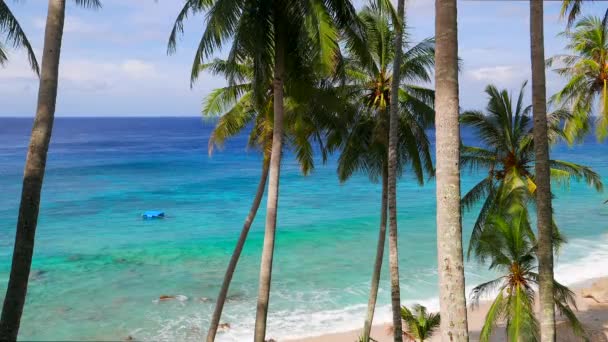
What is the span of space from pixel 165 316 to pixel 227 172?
158 ft

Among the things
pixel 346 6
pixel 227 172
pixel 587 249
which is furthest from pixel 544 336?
pixel 227 172

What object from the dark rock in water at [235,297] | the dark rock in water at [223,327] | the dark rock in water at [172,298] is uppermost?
the dark rock in water at [172,298]

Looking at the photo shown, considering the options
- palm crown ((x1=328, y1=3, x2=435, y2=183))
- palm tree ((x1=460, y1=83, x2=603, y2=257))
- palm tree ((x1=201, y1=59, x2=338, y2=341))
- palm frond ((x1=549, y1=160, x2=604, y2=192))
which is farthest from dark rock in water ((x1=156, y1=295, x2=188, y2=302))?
palm frond ((x1=549, y1=160, x2=604, y2=192))

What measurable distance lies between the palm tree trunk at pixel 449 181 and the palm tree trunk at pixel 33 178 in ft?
16.4

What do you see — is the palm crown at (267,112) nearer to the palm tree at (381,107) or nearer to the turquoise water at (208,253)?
the palm tree at (381,107)

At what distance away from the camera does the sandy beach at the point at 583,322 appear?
1720cm

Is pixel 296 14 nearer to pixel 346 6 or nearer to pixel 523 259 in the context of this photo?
pixel 346 6

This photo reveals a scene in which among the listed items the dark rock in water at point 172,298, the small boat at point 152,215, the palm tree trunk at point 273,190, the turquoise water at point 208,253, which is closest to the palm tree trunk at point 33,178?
the palm tree trunk at point 273,190

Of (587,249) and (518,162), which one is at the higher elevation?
(518,162)

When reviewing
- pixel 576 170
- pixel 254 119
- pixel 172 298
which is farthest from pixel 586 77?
pixel 172 298

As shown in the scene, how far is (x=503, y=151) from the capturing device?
52.7ft

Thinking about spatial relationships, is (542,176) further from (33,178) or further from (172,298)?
(172,298)

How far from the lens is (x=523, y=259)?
11984 millimetres

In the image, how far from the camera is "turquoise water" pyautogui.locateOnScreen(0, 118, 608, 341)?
2162 centimetres
